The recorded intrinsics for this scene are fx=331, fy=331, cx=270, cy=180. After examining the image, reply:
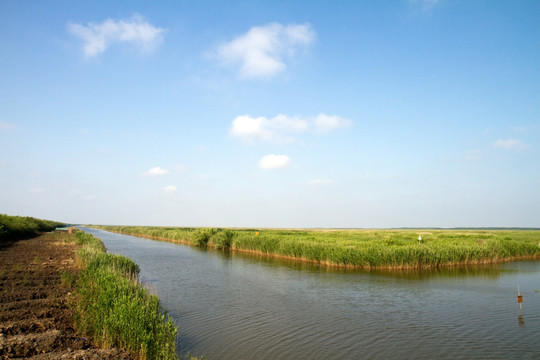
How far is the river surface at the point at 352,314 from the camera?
954 centimetres

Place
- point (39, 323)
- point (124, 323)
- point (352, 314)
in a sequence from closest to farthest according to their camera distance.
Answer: point (124, 323)
point (39, 323)
point (352, 314)

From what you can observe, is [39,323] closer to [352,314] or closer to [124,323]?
[124,323]

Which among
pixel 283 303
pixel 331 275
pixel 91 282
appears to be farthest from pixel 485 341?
pixel 91 282

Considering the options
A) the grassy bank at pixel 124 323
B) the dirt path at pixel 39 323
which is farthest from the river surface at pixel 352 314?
the dirt path at pixel 39 323

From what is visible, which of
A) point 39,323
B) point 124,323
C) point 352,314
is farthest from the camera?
point 352,314

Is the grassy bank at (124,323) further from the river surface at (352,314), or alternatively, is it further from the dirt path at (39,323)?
the river surface at (352,314)

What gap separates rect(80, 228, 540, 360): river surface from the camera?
9.54 meters

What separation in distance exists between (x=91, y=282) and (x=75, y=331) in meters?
2.69

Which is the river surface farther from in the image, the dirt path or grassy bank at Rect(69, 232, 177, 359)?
the dirt path

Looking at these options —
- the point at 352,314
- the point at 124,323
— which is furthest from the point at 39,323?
the point at 352,314

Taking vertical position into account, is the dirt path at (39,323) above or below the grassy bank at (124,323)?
below

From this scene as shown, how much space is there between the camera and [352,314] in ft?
42.3

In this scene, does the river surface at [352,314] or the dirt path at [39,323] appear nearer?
the dirt path at [39,323]

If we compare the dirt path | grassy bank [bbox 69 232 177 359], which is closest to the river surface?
grassy bank [bbox 69 232 177 359]
